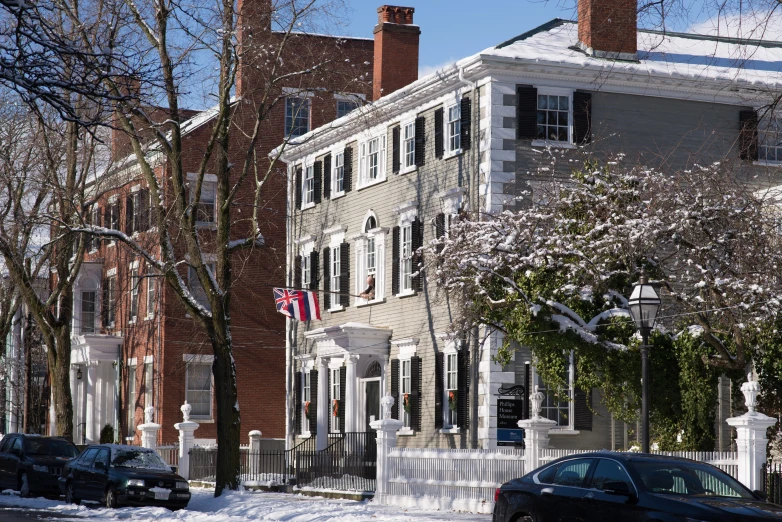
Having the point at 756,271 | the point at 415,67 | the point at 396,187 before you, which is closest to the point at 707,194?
the point at 756,271

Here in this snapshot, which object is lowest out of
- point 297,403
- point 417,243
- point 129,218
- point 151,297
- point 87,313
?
point 297,403

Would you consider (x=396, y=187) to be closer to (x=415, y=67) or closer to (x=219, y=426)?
(x=415, y=67)

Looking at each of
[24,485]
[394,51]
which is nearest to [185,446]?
[24,485]

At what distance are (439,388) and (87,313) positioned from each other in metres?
22.6

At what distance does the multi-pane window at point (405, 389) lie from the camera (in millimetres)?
32344

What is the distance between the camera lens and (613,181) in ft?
76.1

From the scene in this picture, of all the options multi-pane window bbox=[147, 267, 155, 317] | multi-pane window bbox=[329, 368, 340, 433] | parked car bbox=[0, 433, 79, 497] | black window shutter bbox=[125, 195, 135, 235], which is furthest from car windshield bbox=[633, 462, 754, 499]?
multi-pane window bbox=[147, 267, 155, 317]

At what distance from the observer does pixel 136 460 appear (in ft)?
83.4

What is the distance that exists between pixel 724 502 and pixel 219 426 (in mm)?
15072

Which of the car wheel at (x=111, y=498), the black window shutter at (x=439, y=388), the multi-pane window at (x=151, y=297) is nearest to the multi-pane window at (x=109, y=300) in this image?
the multi-pane window at (x=151, y=297)

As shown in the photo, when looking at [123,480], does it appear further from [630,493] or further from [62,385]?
[630,493]

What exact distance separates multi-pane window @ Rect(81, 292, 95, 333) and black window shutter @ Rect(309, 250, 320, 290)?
14.2 meters

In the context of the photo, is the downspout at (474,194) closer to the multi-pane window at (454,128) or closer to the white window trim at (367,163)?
the multi-pane window at (454,128)

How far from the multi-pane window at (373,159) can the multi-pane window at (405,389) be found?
5.38 m
